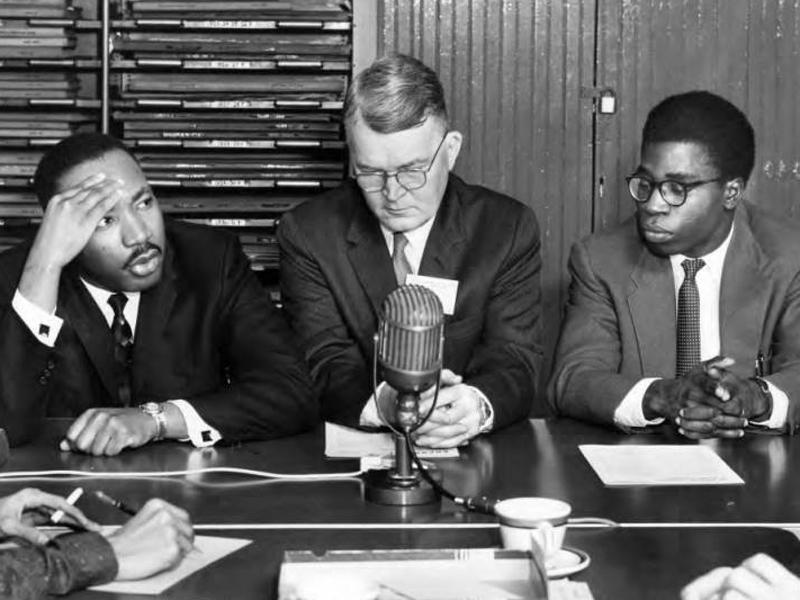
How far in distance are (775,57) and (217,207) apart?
1.78m

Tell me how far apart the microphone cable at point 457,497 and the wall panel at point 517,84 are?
2.01 m

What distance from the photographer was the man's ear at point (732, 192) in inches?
125

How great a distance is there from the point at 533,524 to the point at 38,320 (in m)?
1.41

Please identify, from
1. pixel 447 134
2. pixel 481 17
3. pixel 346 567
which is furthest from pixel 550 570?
pixel 481 17

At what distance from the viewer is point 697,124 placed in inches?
125

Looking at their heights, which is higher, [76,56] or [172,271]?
[76,56]

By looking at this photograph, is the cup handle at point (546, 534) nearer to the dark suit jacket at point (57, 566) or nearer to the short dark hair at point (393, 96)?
the dark suit jacket at point (57, 566)

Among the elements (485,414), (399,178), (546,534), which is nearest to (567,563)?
(546,534)

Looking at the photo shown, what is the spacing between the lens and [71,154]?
3041 mm

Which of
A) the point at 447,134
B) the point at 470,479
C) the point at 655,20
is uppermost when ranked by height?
the point at 655,20

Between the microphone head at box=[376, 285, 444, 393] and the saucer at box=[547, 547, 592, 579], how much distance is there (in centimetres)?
43

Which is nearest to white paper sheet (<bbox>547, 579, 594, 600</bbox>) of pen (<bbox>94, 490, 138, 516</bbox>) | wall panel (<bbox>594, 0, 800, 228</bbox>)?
pen (<bbox>94, 490, 138, 516</bbox>)

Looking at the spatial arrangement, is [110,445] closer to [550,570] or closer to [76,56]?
[550,570]

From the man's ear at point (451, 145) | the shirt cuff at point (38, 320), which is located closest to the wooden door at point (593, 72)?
the man's ear at point (451, 145)
